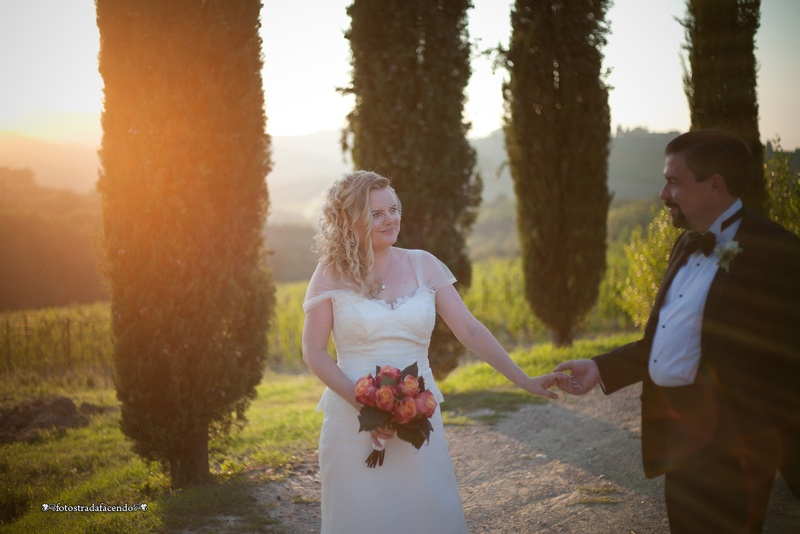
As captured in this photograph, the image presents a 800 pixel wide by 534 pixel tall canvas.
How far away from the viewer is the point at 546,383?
378 cm

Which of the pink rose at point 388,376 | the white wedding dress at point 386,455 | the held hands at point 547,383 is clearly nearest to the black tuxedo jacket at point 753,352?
the held hands at point 547,383

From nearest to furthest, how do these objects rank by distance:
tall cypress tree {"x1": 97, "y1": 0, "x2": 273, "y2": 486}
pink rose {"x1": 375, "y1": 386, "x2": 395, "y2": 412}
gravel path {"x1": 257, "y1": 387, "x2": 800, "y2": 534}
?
pink rose {"x1": 375, "y1": 386, "x2": 395, "y2": 412} → gravel path {"x1": 257, "y1": 387, "x2": 800, "y2": 534} → tall cypress tree {"x1": 97, "y1": 0, "x2": 273, "y2": 486}

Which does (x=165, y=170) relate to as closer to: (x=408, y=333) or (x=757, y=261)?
(x=408, y=333)

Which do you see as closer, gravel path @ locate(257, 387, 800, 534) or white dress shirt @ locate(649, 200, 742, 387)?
white dress shirt @ locate(649, 200, 742, 387)

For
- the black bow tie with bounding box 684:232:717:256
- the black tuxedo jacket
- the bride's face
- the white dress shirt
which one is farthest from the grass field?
the black bow tie with bounding box 684:232:717:256

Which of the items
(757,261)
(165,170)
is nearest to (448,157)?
(165,170)

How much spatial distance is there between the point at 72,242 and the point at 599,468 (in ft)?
26.5

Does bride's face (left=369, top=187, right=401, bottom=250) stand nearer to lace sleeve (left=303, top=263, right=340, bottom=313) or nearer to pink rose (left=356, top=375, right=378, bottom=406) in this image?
lace sleeve (left=303, top=263, right=340, bottom=313)

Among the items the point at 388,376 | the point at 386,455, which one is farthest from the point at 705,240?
the point at 386,455

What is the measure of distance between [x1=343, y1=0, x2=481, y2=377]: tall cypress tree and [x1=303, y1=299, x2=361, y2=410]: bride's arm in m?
5.82

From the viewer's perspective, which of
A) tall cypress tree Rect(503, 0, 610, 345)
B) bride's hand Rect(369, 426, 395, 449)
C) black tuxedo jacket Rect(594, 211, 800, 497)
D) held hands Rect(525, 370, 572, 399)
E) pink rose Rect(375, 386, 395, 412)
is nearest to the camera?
black tuxedo jacket Rect(594, 211, 800, 497)

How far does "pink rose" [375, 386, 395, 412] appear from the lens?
118 inches

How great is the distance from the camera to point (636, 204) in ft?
97.0

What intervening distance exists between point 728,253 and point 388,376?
A: 1.79 meters
